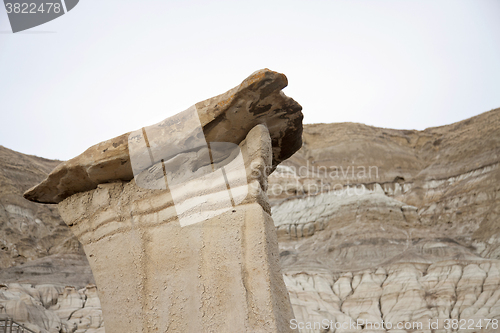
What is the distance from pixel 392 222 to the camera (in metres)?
19.5

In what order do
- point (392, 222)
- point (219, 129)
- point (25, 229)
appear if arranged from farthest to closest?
1. point (25, 229)
2. point (392, 222)
3. point (219, 129)

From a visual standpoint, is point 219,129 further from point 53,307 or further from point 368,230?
point 368,230

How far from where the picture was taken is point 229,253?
2861 millimetres

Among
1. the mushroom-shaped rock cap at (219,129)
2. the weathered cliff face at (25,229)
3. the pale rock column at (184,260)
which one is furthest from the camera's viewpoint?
the weathered cliff face at (25,229)

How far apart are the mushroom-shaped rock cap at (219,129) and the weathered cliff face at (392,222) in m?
11.5

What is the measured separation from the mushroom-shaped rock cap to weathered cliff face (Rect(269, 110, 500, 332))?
451 inches

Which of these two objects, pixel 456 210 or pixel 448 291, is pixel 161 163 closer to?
pixel 448 291

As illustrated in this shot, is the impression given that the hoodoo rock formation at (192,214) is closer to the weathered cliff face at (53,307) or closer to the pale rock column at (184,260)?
the pale rock column at (184,260)

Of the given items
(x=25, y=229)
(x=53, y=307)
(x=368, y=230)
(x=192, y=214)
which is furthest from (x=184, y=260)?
(x=25, y=229)

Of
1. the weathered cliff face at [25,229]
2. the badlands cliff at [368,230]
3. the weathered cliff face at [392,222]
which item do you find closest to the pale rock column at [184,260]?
the badlands cliff at [368,230]

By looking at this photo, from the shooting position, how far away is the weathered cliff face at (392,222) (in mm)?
14336

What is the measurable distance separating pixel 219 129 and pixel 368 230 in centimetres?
1664

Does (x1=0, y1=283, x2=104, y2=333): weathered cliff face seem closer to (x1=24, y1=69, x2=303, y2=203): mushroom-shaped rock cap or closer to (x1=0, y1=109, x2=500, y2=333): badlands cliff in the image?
(x1=0, y1=109, x2=500, y2=333): badlands cliff

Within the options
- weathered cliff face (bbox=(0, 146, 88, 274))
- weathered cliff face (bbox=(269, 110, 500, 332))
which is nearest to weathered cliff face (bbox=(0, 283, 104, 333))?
weathered cliff face (bbox=(0, 146, 88, 274))
